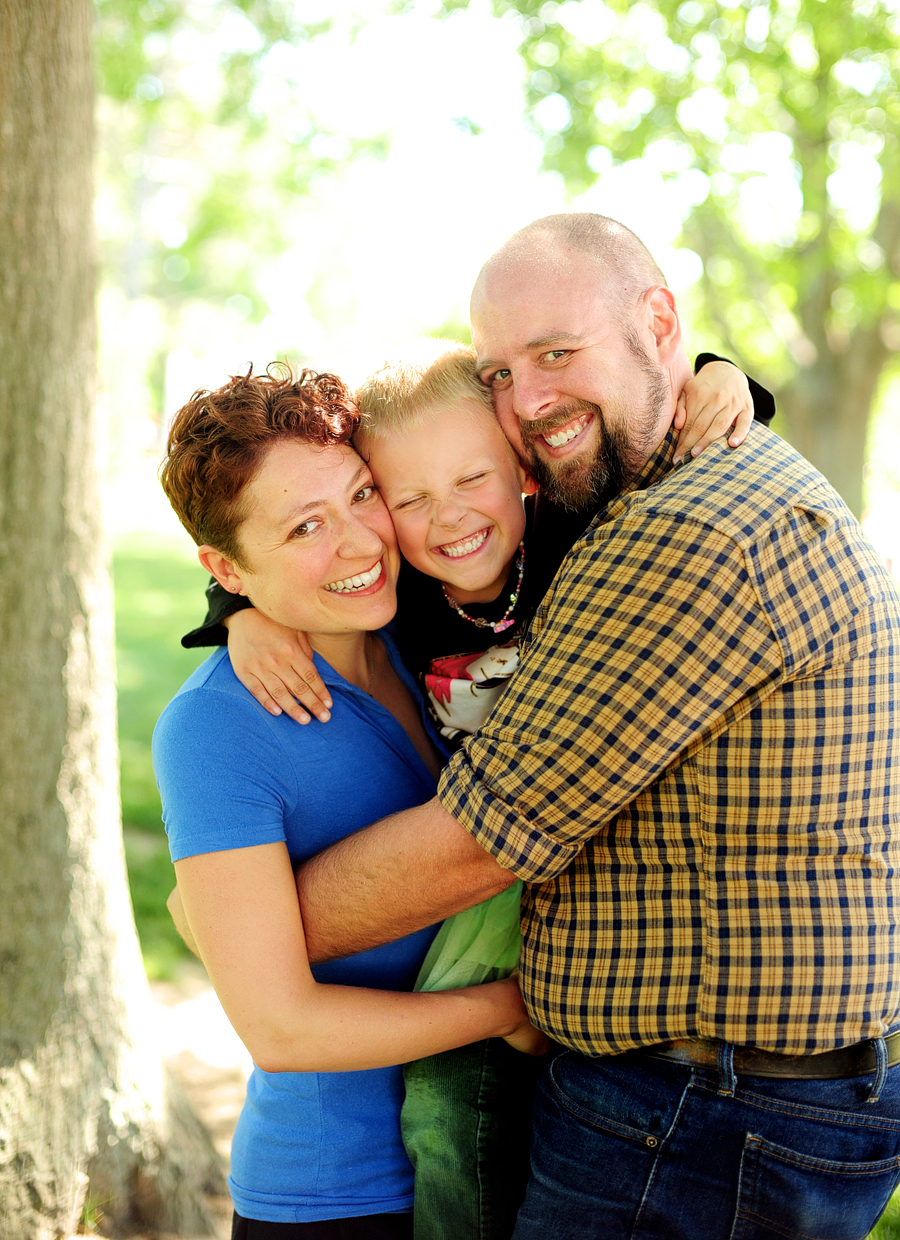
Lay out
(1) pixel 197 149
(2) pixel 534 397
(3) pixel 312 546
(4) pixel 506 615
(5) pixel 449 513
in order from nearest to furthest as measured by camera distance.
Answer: (3) pixel 312 546 < (2) pixel 534 397 < (5) pixel 449 513 < (4) pixel 506 615 < (1) pixel 197 149

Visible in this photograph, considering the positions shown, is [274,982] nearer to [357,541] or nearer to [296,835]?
[296,835]

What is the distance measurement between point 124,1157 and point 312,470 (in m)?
2.49

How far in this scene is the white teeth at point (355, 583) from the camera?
7.41ft

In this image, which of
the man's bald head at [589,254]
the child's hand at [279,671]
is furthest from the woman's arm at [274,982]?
the man's bald head at [589,254]

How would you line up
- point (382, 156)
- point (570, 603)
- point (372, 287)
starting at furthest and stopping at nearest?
point (372, 287) < point (382, 156) < point (570, 603)

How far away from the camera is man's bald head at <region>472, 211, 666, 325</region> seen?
2.29 metres

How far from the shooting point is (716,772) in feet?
5.66

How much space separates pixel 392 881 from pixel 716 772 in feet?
2.04

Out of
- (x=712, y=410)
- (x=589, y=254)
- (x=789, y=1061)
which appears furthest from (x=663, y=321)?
(x=789, y=1061)

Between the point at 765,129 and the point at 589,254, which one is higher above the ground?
the point at 765,129

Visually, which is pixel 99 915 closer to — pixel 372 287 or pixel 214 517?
pixel 214 517

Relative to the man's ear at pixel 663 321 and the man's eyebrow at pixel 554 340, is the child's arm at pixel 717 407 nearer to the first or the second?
the man's ear at pixel 663 321

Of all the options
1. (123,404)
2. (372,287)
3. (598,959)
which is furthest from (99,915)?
(372,287)

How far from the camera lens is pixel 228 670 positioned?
84.7 inches
